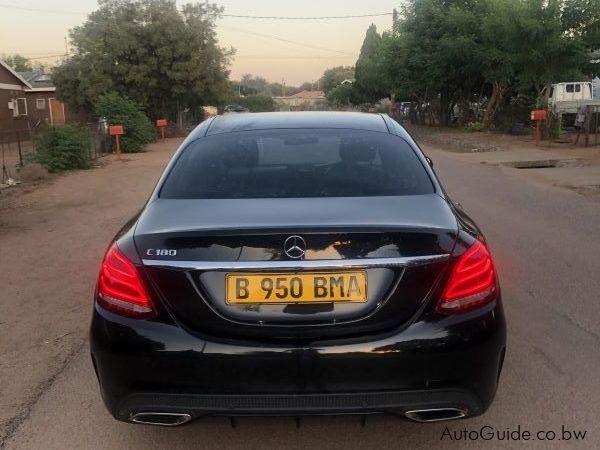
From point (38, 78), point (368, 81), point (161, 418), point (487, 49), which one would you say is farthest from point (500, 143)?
point (38, 78)

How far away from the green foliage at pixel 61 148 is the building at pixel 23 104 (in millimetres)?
16025

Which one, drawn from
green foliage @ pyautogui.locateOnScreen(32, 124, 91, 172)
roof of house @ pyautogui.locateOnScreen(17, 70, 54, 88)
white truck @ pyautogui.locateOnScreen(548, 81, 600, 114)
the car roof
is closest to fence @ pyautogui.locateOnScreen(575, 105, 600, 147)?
white truck @ pyautogui.locateOnScreen(548, 81, 600, 114)

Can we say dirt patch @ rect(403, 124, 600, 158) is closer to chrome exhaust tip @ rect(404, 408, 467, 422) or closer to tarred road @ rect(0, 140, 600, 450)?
tarred road @ rect(0, 140, 600, 450)

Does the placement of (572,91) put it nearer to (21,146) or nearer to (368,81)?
(21,146)

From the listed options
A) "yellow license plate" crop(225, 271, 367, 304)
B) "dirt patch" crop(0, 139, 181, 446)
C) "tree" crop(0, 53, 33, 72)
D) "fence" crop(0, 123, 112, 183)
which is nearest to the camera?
"yellow license plate" crop(225, 271, 367, 304)

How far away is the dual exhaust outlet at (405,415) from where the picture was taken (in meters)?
2.52

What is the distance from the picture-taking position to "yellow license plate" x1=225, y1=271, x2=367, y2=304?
8.00 ft

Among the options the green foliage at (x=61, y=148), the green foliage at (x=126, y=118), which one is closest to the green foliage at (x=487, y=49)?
the green foliage at (x=126, y=118)

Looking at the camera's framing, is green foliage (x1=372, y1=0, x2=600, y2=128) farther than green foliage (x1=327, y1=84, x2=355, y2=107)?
No

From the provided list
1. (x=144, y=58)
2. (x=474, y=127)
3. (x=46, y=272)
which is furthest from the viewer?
(x=144, y=58)

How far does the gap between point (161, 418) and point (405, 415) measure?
0.97 metres

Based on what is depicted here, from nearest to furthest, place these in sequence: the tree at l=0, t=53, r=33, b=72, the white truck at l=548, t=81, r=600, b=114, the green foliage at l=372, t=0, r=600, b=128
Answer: the green foliage at l=372, t=0, r=600, b=128, the white truck at l=548, t=81, r=600, b=114, the tree at l=0, t=53, r=33, b=72

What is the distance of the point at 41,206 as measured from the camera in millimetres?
11086

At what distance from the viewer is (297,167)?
3486 millimetres
